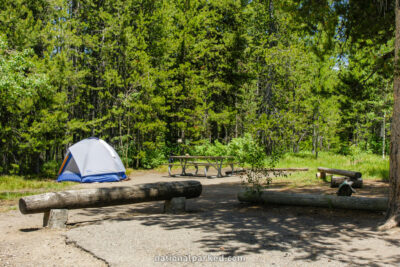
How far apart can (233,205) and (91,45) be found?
55.1 ft

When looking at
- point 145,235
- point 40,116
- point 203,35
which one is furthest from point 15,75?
point 203,35

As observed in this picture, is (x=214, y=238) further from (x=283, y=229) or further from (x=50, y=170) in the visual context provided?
(x=50, y=170)

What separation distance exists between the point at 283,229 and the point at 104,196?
11.4ft

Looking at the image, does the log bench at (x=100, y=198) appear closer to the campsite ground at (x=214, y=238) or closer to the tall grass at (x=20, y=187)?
the campsite ground at (x=214, y=238)

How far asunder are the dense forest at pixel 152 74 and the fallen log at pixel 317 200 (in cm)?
705

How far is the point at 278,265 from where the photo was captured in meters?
4.04

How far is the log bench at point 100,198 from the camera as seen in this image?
6047 mm

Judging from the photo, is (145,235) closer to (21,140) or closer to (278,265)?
(278,265)

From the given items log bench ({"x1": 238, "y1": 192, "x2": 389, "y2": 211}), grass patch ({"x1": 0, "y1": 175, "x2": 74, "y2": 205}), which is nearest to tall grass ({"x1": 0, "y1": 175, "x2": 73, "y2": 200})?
grass patch ({"x1": 0, "y1": 175, "x2": 74, "y2": 205})

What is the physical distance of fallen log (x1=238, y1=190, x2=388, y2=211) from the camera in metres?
6.81

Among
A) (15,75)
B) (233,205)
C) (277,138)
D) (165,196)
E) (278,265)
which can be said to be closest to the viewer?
(278,265)

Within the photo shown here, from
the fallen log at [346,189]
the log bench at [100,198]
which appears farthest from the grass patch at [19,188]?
the fallen log at [346,189]

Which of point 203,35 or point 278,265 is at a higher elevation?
point 203,35

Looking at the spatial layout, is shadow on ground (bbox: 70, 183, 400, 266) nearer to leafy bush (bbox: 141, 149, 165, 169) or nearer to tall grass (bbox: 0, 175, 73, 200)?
tall grass (bbox: 0, 175, 73, 200)
